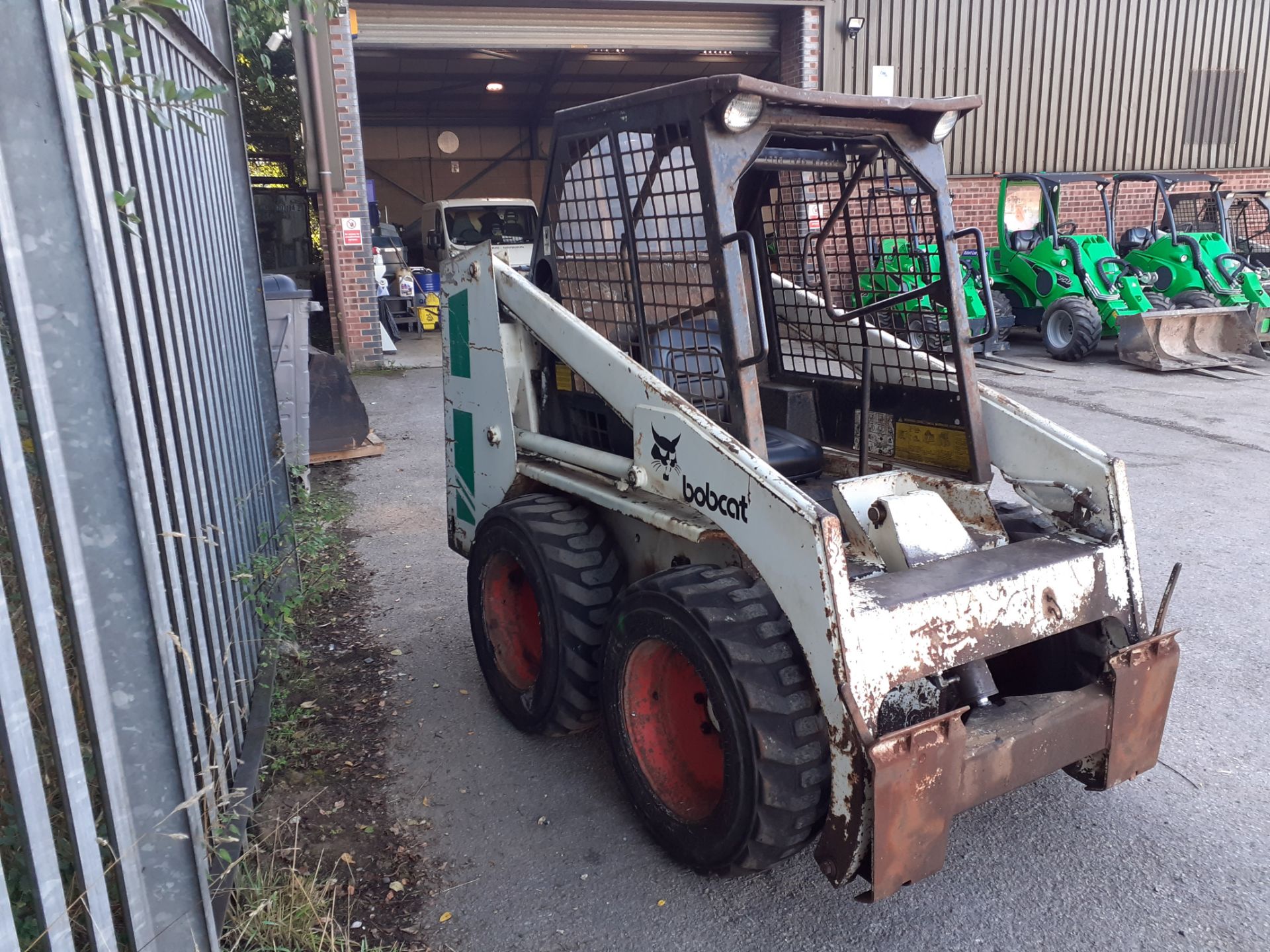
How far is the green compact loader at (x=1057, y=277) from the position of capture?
1149 cm

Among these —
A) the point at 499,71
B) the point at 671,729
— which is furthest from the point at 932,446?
the point at 499,71

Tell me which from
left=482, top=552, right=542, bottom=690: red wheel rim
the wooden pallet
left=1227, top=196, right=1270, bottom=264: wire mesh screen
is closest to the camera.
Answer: left=482, top=552, right=542, bottom=690: red wheel rim

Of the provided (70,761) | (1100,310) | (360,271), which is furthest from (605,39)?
(70,761)

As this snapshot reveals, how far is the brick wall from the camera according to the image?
49.2 feet

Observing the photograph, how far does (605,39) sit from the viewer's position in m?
12.6

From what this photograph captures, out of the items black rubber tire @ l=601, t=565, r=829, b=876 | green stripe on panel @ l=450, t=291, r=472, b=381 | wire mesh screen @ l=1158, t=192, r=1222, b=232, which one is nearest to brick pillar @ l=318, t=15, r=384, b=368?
green stripe on panel @ l=450, t=291, r=472, b=381

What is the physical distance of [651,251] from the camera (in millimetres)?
3326

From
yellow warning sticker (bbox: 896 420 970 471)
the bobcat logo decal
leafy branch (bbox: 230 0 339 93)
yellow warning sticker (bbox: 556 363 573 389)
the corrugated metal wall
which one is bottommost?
yellow warning sticker (bbox: 896 420 970 471)

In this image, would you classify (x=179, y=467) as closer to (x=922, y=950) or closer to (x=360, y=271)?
(x=922, y=950)

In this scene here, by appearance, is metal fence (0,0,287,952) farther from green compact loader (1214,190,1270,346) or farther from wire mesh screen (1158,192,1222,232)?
wire mesh screen (1158,192,1222,232)

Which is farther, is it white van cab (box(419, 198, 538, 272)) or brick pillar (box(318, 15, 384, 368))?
white van cab (box(419, 198, 538, 272))

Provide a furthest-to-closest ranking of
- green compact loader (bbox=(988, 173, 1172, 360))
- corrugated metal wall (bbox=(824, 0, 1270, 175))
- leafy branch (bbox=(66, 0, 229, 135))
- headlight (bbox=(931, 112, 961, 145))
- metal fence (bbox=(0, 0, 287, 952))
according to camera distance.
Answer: corrugated metal wall (bbox=(824, 0, 1270, 175)) → green compact loader (bbox=(988, 173, 1172, 360)) → headlight (bbox=(931, 112, 961, 145)) → leafy branch (bbox=(66, 0, 229, 135)) → metal fence (bbox=(0, 0, 287, 952))

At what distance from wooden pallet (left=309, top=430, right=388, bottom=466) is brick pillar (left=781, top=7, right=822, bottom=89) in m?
8.23

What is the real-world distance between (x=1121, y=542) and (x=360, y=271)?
33.5 feet
